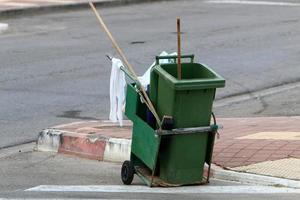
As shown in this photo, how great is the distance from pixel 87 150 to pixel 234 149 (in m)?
1.45

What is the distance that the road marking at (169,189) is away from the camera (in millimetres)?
6309

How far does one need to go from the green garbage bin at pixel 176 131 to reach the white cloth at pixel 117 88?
1.13 feet

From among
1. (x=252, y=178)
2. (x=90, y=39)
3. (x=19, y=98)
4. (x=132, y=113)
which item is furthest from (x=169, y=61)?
(x=90, y=39)

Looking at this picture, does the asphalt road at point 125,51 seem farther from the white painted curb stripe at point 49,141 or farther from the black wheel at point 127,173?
the black wheel at point 127,173

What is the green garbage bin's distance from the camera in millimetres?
6184

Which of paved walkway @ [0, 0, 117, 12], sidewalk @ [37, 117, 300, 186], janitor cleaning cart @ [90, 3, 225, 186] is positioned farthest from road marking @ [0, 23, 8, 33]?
janitor cleaning cart @ [90, 3, 225, 186]

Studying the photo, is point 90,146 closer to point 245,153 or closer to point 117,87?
point 117,87

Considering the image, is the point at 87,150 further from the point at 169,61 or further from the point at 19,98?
the point at 19,98

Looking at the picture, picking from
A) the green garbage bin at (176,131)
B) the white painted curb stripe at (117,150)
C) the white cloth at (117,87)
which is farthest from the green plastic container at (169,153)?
the white painted curb stripe at (117,150)

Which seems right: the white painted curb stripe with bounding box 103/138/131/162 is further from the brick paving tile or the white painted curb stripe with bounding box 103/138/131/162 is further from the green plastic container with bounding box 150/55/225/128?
the green plastic container with bounding box 150/55/225/128

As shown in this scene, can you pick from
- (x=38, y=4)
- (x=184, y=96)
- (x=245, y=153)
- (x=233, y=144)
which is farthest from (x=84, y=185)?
(x=38, y=4)

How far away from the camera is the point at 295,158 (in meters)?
7.00

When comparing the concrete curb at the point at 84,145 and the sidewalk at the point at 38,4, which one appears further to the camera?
the sidewalk at the point at 38,4

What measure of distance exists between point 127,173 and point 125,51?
8.67 m
